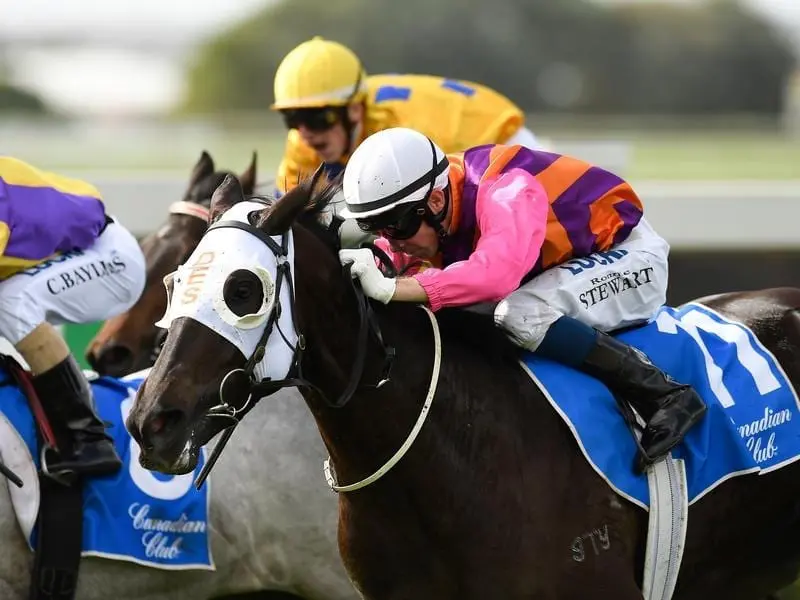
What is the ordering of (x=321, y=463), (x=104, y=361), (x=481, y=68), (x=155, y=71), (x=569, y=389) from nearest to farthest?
(x=569, y=389) < (x=321, y=463) < (x=104, y=361) < (x=155, y=71) < (x=481, y=68)

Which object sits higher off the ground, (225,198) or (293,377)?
(225,198)

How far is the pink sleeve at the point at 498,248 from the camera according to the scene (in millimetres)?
3195

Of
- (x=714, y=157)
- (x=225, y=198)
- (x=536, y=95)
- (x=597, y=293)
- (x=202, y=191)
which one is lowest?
(x=536, y=95)

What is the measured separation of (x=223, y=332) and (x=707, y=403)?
1427 mm

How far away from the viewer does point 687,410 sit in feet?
11.5

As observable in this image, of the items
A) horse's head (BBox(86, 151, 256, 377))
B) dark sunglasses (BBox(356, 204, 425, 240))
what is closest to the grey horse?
horse's head (BBox(86, 151, 256, 377))

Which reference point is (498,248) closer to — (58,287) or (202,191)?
(58,287)

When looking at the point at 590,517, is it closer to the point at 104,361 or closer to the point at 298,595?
the point at 298,595

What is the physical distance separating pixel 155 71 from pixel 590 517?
1370 inches

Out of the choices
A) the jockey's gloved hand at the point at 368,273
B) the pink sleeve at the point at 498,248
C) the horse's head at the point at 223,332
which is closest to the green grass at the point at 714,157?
the pink sleeve at the point at 498,248

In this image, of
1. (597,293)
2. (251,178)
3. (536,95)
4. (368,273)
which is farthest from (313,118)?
(536,95)

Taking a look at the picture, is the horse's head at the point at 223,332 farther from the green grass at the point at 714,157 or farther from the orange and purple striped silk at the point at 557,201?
the green grass at the point at 714,157

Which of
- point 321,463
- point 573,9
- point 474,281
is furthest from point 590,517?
point 573,9

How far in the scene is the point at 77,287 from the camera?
442 cm
